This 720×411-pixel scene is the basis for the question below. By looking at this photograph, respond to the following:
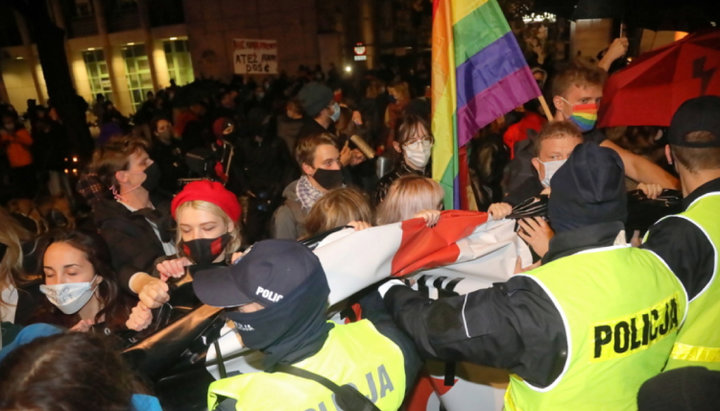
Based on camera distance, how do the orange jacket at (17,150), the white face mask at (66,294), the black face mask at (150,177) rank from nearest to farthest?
the white face mask at (66,294) → the black face mask at (150,177) → the orange jacket at (17,150)

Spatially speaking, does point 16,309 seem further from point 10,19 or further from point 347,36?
point 10,19

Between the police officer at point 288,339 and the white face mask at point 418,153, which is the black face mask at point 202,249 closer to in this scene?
the police officer at point 288,339

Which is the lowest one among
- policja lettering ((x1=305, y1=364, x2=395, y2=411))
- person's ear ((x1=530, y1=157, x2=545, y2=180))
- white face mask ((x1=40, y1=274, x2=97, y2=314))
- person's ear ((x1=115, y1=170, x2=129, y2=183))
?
white face mask ((x1=40, y1=274, x2=97, y2=314))

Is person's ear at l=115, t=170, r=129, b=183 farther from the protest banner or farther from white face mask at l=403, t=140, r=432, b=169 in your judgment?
the protest banner

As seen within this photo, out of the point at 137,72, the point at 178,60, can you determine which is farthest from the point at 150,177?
the point at 137,72

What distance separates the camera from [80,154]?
30.3 ft

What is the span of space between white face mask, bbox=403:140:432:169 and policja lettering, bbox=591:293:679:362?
7.99 ft

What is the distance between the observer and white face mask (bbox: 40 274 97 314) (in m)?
2.85

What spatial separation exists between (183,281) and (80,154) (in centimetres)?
796

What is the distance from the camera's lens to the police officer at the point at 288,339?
168cm

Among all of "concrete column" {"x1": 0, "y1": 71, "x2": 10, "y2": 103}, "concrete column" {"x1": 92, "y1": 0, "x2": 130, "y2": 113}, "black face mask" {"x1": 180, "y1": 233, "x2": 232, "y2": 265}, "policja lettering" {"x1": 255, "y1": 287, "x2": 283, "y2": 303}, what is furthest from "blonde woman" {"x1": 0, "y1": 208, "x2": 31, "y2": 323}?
"concrete column" {"x1": 0, "y1": 71, "x2": 10, "y2": 103}

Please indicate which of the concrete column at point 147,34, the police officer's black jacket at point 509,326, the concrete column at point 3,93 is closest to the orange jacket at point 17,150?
the police officer's black jacket at point 509,326

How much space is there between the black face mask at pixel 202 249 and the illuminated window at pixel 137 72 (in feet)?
84.2

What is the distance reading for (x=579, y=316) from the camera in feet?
5.75
